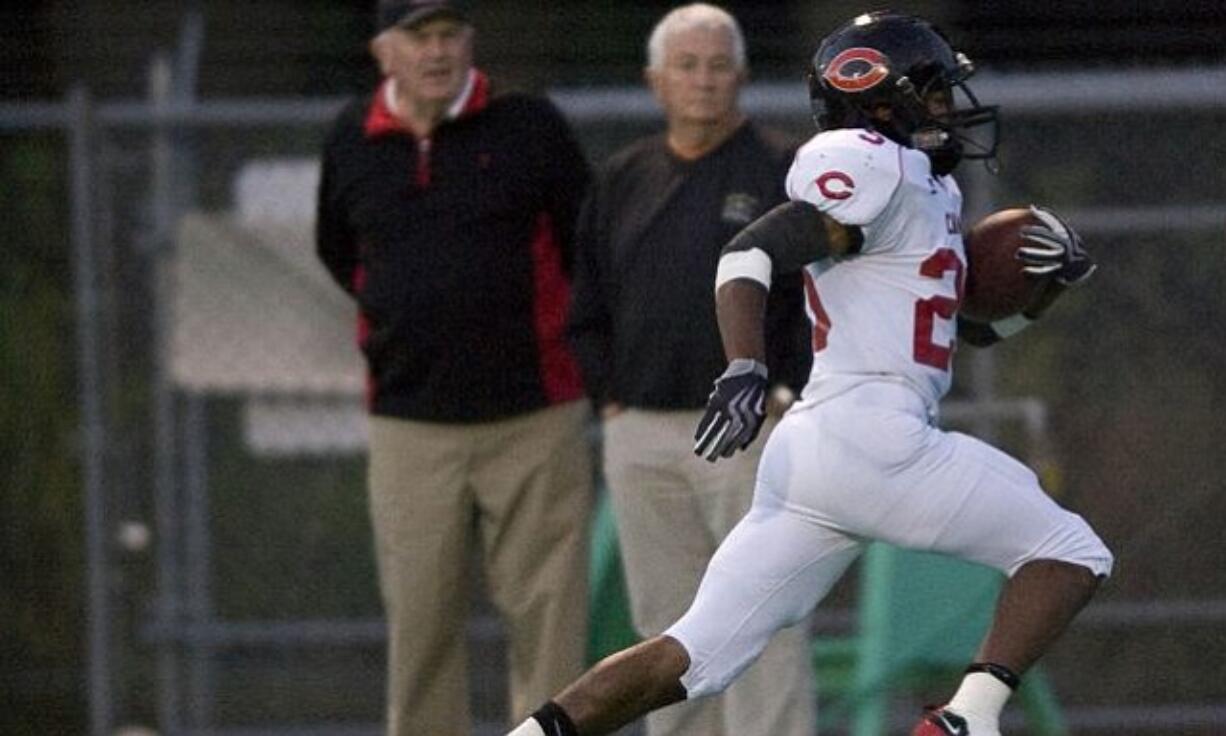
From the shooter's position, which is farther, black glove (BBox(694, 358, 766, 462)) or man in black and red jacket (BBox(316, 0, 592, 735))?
man in black and red jacket (BBox(316, 0, 592, 735))

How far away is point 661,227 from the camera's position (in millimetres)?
6480

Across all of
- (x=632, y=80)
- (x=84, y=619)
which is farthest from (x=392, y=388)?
(x=632, y=80)

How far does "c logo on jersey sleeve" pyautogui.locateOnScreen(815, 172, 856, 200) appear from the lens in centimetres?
525

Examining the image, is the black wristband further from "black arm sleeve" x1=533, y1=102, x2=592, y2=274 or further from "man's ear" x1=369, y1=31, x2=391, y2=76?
"man's ear" x1=369, y1=31, x2=391, y2=76

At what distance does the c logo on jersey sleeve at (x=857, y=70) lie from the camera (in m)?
5.40

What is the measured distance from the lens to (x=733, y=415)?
16.6 feet

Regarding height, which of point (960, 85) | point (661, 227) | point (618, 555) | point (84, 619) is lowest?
point (84, 619)

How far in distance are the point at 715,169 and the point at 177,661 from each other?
2.28 meters

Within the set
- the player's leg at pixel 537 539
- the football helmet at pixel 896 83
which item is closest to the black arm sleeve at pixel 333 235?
the player's leg at pixel 537 539

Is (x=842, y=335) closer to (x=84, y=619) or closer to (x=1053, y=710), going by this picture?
(x=1053, y=710)

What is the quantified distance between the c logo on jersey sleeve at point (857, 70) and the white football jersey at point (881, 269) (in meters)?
0.09

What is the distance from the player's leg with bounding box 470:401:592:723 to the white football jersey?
1.35 metres

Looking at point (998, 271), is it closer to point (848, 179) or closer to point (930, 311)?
point (930, 311)

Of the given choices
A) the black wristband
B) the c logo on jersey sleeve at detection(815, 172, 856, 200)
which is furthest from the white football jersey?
the black wristband
